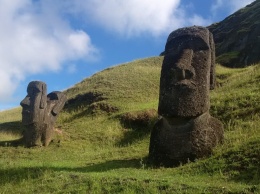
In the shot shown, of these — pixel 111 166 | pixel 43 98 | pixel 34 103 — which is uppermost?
pixel 43 98

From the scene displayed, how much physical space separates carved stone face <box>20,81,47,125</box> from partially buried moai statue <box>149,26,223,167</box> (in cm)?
782

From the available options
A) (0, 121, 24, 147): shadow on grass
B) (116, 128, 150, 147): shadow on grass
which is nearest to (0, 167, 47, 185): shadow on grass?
(116, 128, 150, 147): shadow on grass

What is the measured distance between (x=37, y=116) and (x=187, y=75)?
883 cm

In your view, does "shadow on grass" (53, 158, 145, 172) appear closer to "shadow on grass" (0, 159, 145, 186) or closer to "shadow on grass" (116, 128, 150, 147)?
"shadow on grass" (0, 159, 145, 186)

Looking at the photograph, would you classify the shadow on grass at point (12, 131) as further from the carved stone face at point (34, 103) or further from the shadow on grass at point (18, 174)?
the shadow on grass at point (18, 174)

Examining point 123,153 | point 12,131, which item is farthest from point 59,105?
point 123,153

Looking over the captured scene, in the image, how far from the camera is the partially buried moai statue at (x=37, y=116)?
18.7m

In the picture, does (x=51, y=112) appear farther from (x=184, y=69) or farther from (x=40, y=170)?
(x=184, y=69)

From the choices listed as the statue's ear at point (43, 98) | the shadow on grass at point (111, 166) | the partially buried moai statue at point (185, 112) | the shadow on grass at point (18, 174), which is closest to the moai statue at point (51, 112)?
the statue's ear at point (43, 98)

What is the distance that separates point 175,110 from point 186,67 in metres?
1.25

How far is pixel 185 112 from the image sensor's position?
11805mm

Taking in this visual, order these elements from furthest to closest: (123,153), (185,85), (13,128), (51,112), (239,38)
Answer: (239,38) < (13,128) < (51,112) < (123,153) < (185,85)

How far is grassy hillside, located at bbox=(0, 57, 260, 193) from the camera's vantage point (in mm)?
9312

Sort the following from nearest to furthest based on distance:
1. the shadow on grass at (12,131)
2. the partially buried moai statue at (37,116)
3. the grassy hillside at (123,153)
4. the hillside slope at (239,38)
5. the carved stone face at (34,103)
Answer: the grassy hillside at (123,153)
the partially buried moai statue at (37,116)
the carved stone face at (34,103)
the shadow on grass at (12,131)
the hillside slope at (239,38)
